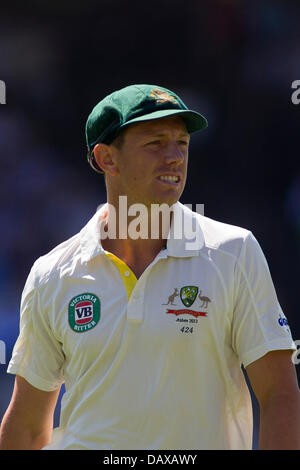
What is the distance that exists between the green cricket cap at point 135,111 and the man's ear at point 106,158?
0.06ft

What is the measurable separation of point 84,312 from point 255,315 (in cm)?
44

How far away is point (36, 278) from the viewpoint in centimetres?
200

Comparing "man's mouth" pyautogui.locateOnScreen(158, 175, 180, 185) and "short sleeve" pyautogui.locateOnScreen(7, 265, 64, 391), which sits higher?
"man's mouth" pyautogui.locateOnScreen(158, 175, 180, 185)

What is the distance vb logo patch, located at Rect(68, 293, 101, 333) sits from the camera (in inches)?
73.3

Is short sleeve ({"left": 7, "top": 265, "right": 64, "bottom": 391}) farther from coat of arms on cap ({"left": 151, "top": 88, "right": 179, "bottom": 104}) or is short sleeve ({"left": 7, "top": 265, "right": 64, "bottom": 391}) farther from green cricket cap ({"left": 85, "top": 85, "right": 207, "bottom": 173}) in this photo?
coat of arms on cap ({"left": 151, "top": 88, "right": 179, "bottom": 104})

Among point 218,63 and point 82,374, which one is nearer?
point 82,374

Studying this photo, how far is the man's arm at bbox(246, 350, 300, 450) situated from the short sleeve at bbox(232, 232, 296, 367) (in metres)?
0.03

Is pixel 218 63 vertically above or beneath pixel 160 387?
above

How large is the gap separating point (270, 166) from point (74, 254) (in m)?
2.41

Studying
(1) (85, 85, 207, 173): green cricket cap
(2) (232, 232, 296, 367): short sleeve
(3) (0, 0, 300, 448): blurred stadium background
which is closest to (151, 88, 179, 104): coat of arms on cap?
(1) (85, 85, 207, 173): green cricket cap
